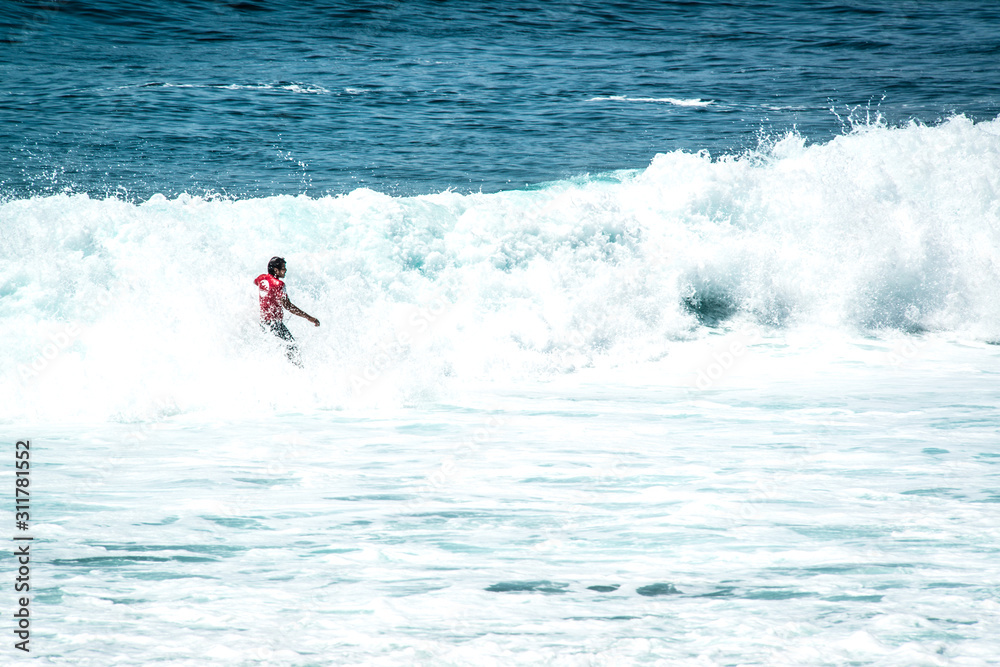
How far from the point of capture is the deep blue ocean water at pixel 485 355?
4047 mm

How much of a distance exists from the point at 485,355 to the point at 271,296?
7.73 ft

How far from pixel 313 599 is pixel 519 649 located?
1.08m

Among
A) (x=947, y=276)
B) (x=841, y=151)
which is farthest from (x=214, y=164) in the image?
(x=947, y=276)

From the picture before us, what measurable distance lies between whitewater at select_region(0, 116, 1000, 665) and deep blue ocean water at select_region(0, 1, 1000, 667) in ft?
0.11

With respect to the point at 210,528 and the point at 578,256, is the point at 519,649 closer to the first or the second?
the point at 210,528

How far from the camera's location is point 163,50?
1942 centimetres

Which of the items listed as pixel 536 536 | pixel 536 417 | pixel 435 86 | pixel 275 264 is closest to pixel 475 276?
pixel 275 264

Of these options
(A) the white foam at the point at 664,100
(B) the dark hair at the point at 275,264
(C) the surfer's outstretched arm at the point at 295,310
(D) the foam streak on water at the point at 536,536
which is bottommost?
(D) the foam streak on water at the point at 536,536

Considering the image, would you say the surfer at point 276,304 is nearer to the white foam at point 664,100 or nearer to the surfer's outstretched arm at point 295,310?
the surfer's outstretched arm at point 295,310

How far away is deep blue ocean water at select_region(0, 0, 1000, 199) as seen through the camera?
590 inches

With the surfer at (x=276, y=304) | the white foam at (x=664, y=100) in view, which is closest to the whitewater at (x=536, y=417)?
the surfer at (x=276, y=304)

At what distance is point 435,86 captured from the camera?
19.6m

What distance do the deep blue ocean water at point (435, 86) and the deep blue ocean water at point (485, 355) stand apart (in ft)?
0.41

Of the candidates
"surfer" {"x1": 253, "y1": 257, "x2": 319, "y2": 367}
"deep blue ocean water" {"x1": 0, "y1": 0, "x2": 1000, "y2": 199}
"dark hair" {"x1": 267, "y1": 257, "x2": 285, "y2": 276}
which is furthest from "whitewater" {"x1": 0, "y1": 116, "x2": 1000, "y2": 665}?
"deep blue ocean water" {"x1": 0, "y1": 0, "x2": 1000, "y2": 199}
